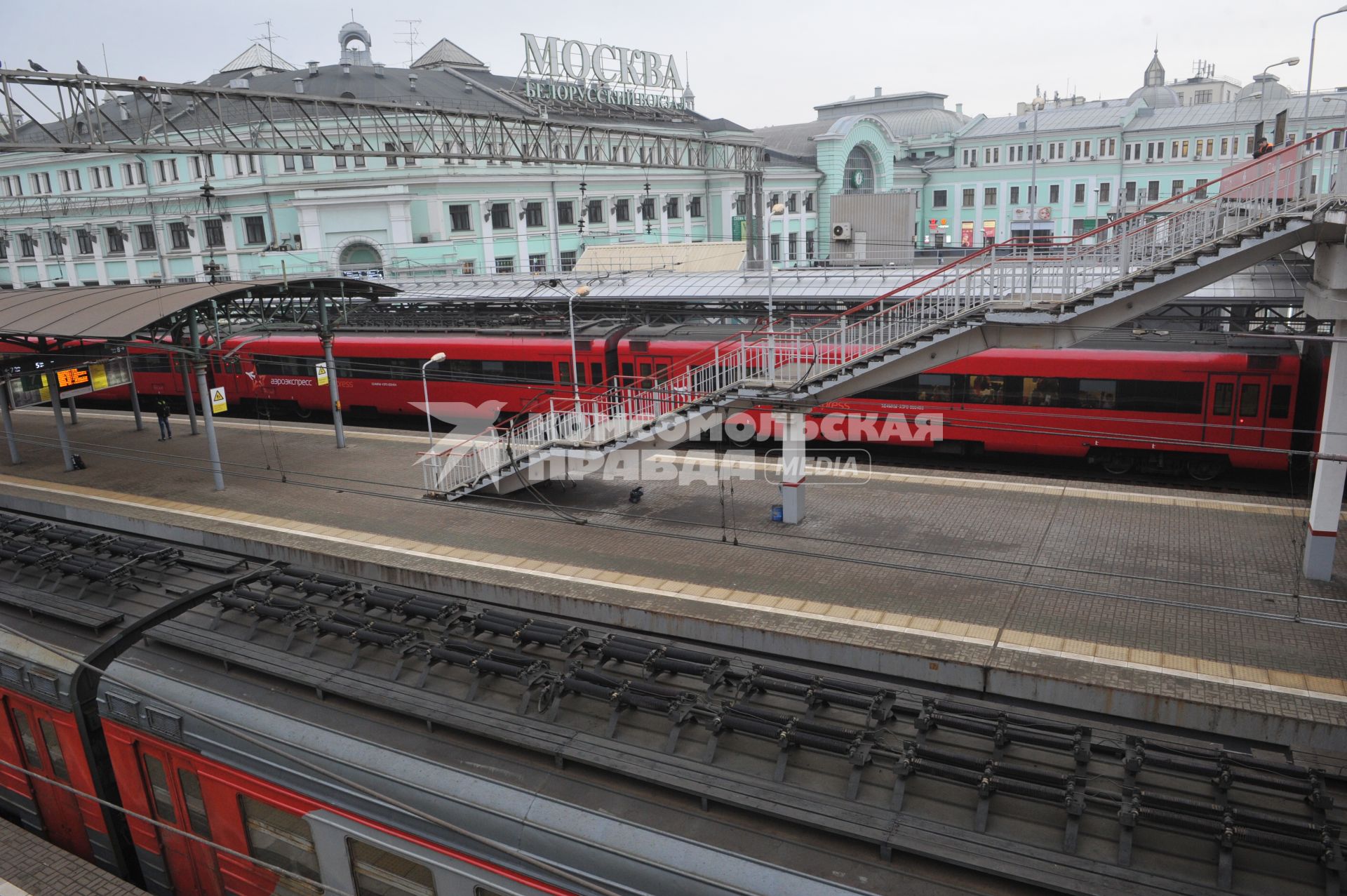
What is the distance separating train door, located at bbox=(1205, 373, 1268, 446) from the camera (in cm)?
1716

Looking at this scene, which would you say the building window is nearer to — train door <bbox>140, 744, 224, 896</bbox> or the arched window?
the arched window

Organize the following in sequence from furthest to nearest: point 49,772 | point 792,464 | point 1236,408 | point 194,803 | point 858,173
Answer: point 858,173 → point 1236,408 → point 792,464 → point 49,772 → point 194,803

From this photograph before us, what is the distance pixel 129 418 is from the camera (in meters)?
29.9

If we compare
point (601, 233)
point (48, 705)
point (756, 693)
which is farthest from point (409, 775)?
point (601, 233)

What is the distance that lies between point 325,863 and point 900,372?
11.3m

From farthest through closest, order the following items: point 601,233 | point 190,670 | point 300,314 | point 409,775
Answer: point 601,233 < point 300,314 < point 190,670 < point 409,775

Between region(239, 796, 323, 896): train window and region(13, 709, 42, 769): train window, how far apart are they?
11.7 ft

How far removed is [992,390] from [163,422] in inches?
864

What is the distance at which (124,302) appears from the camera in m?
20.4

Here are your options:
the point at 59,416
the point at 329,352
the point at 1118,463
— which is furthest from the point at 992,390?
the point at 59,416

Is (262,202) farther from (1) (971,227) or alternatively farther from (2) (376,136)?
(1) (971,227)

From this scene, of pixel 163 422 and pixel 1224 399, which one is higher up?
pixel 1224 399

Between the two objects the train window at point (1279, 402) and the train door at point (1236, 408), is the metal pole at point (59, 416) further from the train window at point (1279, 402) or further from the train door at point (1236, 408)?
the train window at point (1279, 402)

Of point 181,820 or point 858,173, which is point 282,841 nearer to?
point 181,820
